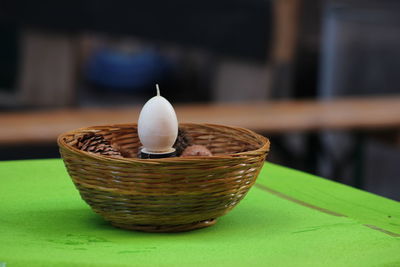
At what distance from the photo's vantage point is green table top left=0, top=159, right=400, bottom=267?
2.88 ft

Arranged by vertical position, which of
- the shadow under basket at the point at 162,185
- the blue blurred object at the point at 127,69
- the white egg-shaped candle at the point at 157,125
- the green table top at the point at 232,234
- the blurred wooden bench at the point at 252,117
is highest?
the white egg-shaped candle at the point at 157,125

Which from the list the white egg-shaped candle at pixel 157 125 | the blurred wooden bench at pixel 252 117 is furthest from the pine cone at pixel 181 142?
the blurred wooden bench at pixel 252 117

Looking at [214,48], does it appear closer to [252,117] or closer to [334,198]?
[252,117]

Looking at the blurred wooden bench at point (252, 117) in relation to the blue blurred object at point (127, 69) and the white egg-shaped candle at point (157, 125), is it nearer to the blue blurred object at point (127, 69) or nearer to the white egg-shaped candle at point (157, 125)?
the white egg-shaped candle at point (157, 125)

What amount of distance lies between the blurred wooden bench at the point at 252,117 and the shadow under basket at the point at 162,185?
1.55m

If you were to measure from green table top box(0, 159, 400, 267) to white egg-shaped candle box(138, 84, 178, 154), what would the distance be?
12 centimetres

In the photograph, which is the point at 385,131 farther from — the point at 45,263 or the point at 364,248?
the point at 45,263

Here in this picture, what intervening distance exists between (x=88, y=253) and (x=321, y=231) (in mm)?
322

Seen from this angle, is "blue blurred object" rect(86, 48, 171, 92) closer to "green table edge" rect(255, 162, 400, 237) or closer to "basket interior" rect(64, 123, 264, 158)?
"green table edge" rect(255, 162, 400, 237)

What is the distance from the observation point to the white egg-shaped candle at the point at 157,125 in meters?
0.97

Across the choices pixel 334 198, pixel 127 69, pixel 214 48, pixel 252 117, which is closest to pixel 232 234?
pixel 334 198

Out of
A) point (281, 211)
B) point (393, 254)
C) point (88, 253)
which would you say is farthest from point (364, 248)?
point (88, 253)

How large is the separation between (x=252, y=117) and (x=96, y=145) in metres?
1.76

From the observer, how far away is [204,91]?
584cm
